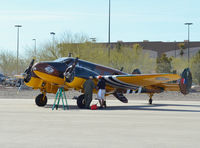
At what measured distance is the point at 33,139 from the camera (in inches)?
422

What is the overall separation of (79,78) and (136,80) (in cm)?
318

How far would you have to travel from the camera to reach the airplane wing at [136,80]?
22.2 m

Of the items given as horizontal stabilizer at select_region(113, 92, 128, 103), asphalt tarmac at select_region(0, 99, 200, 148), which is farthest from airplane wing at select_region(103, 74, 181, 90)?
asphalt tarmac at select_region(0, 99, 200, 148)

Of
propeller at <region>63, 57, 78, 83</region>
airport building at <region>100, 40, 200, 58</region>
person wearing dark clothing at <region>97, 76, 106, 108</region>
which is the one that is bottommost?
person wearing dark clothing at <region>97, 76, 106, 108</region>

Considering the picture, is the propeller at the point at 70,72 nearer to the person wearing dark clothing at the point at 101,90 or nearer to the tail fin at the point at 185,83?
the person wearing dark clothing at the point at 101,90

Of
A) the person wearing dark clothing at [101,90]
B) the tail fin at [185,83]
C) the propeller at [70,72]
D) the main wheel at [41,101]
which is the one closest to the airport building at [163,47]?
the tail fin at [185,83]

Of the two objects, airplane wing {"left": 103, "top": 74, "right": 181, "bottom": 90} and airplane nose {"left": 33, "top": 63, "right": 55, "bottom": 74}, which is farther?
airplane wing {"left": 103, "top": 74, "right": 181, "bottom": 90}

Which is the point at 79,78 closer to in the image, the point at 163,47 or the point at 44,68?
the point at 44,68

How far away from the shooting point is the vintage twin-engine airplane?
22.0 m

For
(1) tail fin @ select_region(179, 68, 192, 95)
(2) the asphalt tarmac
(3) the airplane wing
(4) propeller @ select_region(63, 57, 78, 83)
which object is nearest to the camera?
(2) the asphalt tarmac

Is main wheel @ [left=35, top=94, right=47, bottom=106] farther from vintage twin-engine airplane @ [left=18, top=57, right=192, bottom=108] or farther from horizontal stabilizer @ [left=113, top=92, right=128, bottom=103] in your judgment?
horizontal stabilizer @ [left=113, top=92, right=128, bottom=103]

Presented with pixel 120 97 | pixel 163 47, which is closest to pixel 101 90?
pixel 120 97

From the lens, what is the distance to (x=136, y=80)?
23.2m

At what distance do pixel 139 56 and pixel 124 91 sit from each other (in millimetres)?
46210
